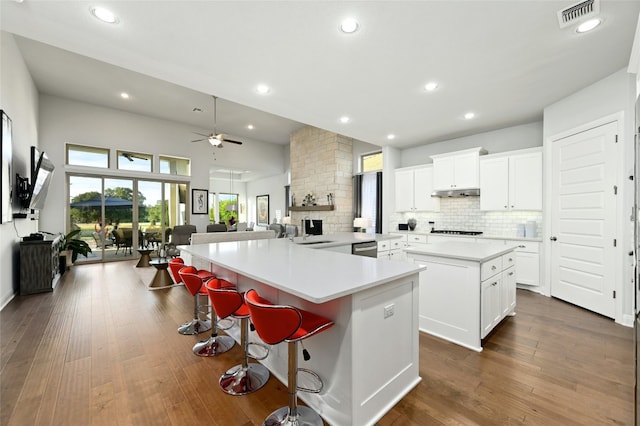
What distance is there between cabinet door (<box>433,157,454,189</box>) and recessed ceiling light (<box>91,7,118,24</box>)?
5.42m

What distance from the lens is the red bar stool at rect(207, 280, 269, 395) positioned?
1842mm

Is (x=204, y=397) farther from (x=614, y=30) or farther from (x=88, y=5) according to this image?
(x=614, y=30)

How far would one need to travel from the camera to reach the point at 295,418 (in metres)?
1.52

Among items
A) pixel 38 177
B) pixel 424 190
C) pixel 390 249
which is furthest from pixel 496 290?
pixel 38 177

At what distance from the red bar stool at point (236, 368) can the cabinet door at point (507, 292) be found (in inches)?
103

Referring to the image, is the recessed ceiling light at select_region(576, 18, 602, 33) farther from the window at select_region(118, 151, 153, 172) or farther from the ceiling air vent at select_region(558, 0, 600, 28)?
the window at select_region(118, 151, 153, 172)

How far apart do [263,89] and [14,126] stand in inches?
157

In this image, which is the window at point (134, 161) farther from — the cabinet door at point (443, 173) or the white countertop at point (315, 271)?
the cabinet door at point (443, 173)

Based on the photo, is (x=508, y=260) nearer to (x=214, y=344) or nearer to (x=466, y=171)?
(x=466, y=171)

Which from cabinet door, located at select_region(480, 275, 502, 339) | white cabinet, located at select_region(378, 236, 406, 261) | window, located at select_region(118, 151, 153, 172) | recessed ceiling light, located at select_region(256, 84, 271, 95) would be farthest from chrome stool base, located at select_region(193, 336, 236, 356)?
window, located at select_region(118, 151, 153, 172)

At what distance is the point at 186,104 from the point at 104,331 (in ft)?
17.8

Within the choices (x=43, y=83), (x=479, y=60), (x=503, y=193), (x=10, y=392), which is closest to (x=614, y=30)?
(x=479, y=60)

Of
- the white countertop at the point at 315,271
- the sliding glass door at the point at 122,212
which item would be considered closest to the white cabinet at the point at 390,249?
the white countertop at the point at 315,271

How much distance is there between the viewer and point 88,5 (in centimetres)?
207
